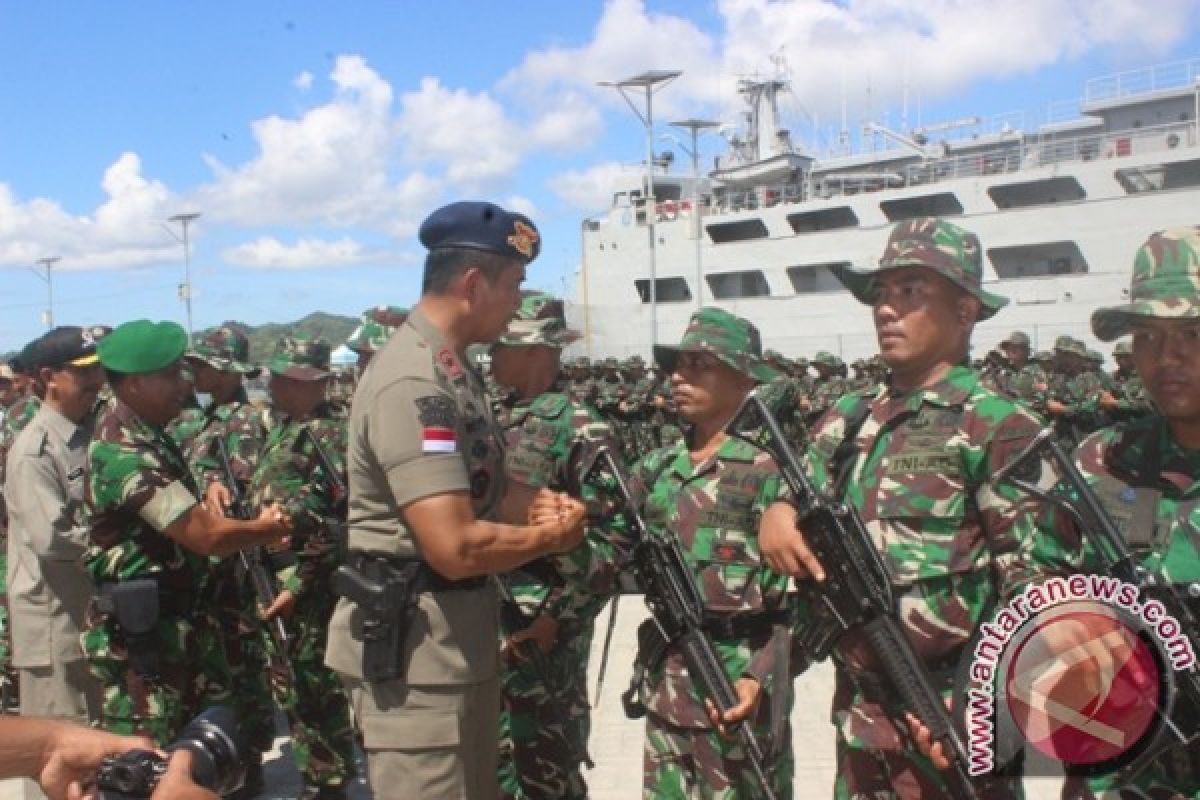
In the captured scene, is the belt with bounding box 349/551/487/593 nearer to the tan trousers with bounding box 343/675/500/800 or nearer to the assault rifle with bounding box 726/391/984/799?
the tan trousers with bounding box 343/675/500/800

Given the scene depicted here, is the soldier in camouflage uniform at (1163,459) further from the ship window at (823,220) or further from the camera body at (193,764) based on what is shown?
the ship window at (823,220)

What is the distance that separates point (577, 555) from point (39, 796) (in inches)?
123

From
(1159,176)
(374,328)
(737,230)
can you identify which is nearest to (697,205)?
(737,230)

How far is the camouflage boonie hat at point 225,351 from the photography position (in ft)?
21.5

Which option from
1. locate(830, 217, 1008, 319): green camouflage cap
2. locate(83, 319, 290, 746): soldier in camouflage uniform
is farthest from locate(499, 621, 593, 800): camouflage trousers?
locate(830, 217, 1008, 319): green camouflage cap

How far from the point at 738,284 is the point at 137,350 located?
97.3ft

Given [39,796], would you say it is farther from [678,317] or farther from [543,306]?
[678,317]

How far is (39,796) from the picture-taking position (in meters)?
4.95

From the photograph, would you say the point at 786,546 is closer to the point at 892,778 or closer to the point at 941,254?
the point at 892,778

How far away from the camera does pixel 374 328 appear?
6832mm

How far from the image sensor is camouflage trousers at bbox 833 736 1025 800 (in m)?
2.78

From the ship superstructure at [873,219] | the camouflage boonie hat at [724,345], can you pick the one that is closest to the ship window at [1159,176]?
the ship superstructure at [873,219]

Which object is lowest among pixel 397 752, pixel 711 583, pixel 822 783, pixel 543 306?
pixel 822 783

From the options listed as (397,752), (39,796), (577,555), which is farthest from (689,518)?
(39,796)
